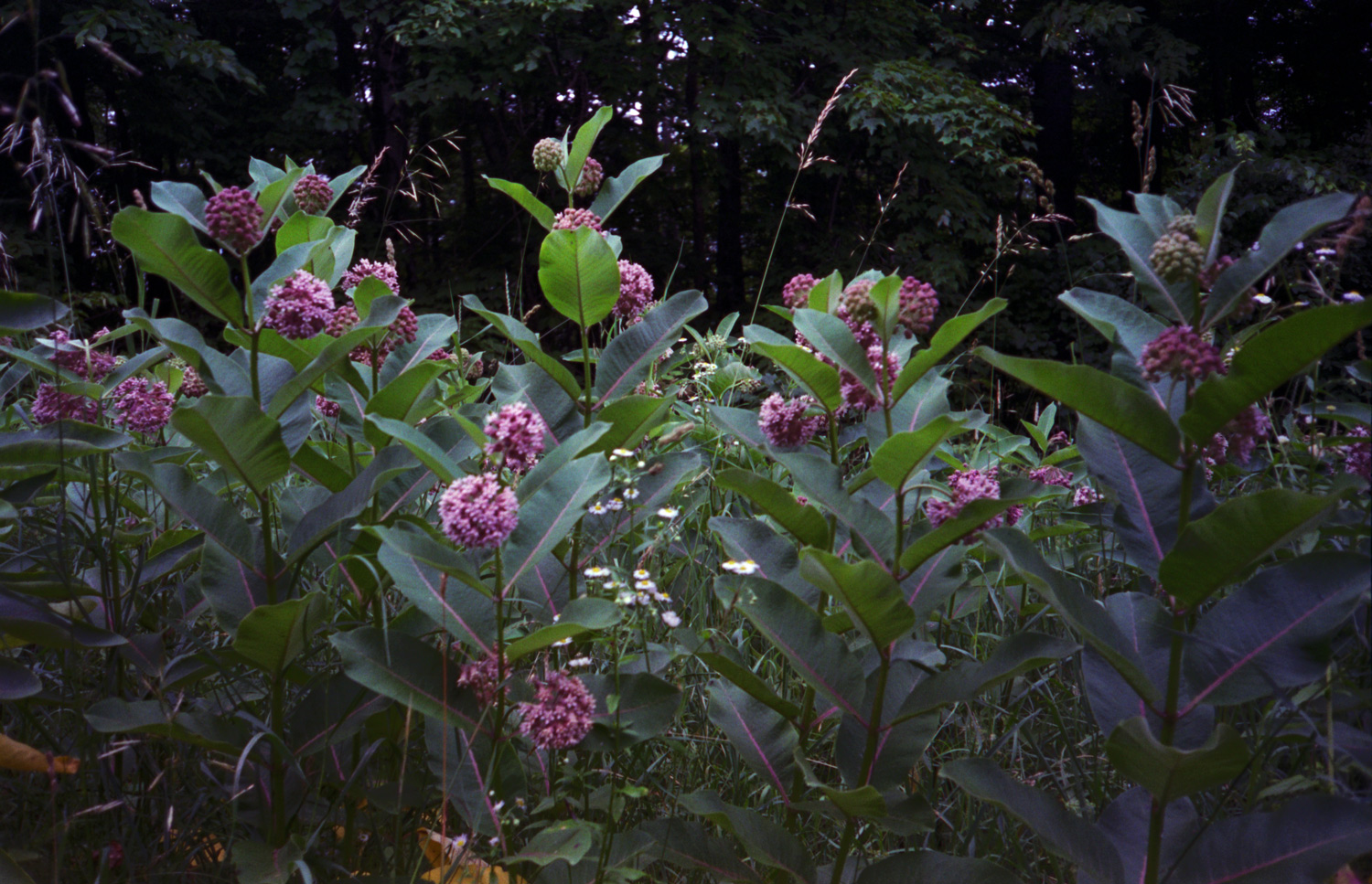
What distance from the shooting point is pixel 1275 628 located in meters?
1.10

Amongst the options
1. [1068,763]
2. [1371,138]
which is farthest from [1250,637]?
[1371,138]

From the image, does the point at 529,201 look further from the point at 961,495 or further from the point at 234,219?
the point at 961,495

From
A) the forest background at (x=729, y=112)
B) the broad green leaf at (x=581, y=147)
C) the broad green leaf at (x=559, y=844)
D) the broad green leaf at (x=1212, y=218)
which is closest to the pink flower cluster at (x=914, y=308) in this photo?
the broad green leaf at (x=1212, y=218)

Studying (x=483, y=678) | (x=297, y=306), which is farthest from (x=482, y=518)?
(x=297, y=306)

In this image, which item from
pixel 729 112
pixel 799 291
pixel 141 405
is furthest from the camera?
pixel 729 112

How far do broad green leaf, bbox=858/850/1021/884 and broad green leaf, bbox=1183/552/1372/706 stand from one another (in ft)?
1.19

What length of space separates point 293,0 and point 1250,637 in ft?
37.9

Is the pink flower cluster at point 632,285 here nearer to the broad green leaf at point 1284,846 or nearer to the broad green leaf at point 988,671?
the broad green leaf at point 988,671

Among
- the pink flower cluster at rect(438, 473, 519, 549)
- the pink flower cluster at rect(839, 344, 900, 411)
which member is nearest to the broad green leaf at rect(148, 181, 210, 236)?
the pink flower cluster at rect(438, 473, 519, 549)

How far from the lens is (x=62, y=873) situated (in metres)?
1.32

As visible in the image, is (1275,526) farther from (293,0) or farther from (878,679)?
(293,0)

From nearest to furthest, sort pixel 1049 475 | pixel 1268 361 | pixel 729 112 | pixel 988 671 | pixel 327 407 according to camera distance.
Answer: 1. pixel 1268 361
2. pixel 988 671
3. pixel 327 407
4. pixel 1049 475
5. pixel 729 112

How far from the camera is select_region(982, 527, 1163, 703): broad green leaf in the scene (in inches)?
42.1

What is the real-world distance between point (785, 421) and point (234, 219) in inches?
34.6
